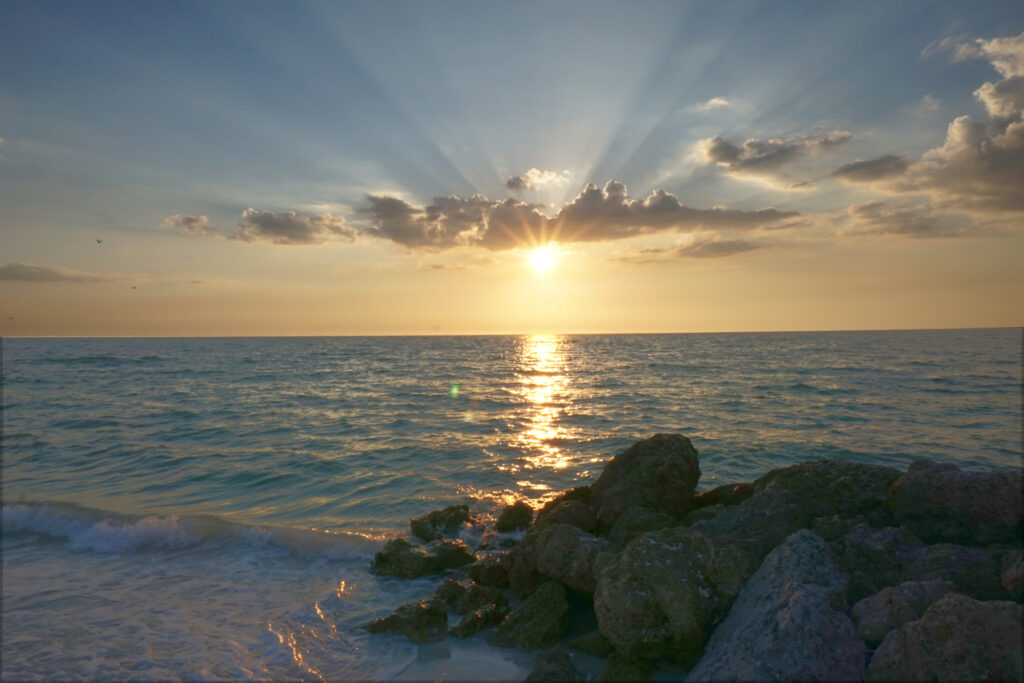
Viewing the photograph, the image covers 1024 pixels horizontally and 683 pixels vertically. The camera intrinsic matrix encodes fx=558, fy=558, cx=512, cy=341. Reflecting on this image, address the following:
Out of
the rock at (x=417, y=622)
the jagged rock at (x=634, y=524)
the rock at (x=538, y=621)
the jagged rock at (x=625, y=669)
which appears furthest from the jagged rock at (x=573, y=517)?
the jagged rock at (x=625, y=669)

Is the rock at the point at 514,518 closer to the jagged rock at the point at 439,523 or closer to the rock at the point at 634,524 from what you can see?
the jagged rock at the point at 439,523

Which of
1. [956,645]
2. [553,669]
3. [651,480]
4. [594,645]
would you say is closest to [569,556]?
[594,645]

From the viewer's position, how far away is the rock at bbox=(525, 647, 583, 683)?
6148 mm

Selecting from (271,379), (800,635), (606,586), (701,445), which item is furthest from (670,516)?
(271,379)

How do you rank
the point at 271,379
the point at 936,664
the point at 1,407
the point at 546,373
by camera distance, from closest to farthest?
the point at 936,664, the point at 1,407, the point at 271,379, the point at 546,373

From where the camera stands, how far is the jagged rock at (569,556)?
25.4 feet

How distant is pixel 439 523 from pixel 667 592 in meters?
6.77

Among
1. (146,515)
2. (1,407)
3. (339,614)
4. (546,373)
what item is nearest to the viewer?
(339,614)

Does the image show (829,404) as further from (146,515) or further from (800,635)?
(146,515)

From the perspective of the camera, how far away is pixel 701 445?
19188mm

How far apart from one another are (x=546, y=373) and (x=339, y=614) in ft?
150

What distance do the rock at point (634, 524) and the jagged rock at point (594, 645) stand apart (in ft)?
6.11

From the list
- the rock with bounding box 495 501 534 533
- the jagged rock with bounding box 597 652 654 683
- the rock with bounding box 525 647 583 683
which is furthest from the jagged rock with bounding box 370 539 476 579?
the jagged rock with bounding box 597 652 654 683

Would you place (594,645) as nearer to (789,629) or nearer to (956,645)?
(789,629)
